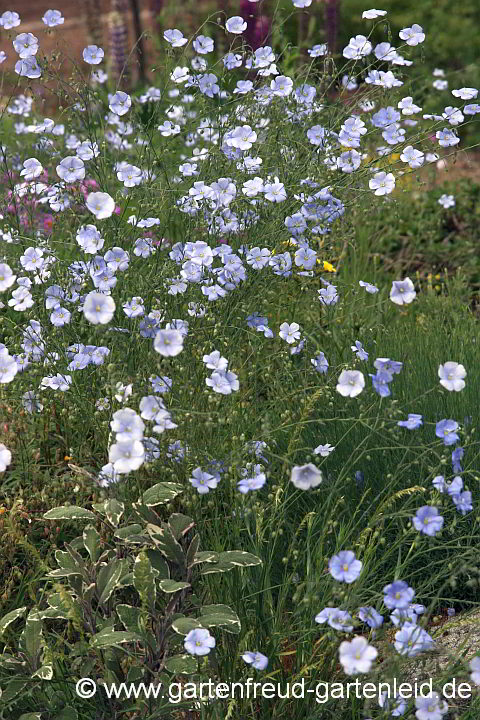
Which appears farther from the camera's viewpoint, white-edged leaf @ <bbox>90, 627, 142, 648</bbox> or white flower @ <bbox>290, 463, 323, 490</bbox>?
white-edged leaf @ <bbox>90, 627, 142, 648</bbox>

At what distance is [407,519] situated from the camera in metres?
2.52

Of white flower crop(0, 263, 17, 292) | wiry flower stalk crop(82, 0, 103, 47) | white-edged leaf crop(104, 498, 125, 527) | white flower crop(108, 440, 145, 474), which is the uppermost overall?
wiry flower stalk crop(82, 0, 103, 47)

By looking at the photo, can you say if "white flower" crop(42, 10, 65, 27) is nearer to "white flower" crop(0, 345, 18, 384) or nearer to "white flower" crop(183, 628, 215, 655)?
"white flower" crop(0, 345, 18, 384)

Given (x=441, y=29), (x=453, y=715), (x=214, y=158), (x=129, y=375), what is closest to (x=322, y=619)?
(x=453, y=715)

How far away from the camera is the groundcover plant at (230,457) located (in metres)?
1.96

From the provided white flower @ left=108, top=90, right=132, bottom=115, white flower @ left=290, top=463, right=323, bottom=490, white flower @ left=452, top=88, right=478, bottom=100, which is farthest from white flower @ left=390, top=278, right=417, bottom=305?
white flower @ left=108, top=90, right=132, bottom=115

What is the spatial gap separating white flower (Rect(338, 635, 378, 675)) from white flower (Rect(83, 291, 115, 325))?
0.87 meters

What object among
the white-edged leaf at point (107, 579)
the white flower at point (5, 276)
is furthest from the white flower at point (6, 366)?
the white-edged leaf at point (107, 579)

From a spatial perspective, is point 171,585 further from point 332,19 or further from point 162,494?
point 332,19

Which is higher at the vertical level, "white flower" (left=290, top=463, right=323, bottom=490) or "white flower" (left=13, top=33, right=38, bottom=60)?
"white flower" (left=13, top=33, right=38, bottom=60)

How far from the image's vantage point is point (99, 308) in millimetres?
1964

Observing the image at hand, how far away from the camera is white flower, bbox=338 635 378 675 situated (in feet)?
5.22

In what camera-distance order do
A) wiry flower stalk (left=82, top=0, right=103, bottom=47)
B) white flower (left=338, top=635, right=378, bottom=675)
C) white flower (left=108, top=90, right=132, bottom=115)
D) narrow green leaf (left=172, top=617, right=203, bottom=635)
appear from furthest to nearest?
wiry flower stalk (left=82, top=0, right=103, bottom=47), white flower (left=108, top=90, right=132, bottom=115), narrow green leaf (left=172, top=617, right=203, bottom=635), white flower (left=338, top=635, right=378, bottom=675)

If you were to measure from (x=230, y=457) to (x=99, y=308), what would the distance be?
55 cm
